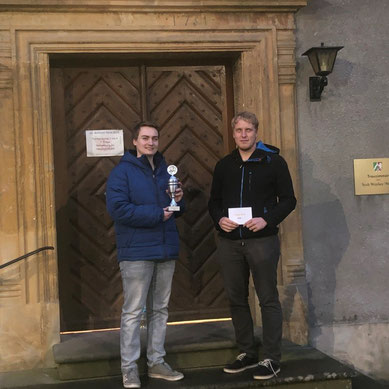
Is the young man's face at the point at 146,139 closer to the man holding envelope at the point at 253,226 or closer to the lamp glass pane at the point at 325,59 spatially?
the man holding envelope at the point at 253,226

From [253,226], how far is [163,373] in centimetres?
→ 129

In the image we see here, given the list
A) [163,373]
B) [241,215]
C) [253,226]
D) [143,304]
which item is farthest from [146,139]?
[163,373]

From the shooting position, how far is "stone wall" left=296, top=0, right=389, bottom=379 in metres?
5.56

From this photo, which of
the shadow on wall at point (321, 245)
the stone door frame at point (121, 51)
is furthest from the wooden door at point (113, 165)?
the shadow on wall at point (321, 245)

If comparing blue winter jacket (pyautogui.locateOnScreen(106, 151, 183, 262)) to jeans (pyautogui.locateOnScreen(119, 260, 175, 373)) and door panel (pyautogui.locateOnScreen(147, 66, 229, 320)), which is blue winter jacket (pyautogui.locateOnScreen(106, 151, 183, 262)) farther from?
door panel (pyautogui.locateOnScreen(147, 66, 229, 320))

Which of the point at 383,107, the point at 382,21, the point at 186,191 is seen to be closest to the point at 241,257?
the point at 186,191

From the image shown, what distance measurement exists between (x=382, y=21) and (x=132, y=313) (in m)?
3.60

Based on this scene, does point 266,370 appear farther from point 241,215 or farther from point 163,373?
point 241,215

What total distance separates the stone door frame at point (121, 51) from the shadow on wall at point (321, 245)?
0.41 ft

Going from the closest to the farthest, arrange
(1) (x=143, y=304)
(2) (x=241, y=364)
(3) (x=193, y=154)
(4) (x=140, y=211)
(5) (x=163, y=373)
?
(4) (x=140, y=211)
(1) (x=143, y=304)
(5) (x=163, y=373)
(2) (x=241, y=364)
(3) (x=193, y=154)

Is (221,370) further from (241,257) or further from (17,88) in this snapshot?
(17,88)

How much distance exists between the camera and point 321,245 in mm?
5578

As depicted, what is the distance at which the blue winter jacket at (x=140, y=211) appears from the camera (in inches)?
165

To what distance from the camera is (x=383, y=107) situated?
5676 mm
